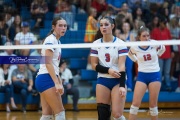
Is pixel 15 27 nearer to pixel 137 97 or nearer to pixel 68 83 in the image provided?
pixel 68 83

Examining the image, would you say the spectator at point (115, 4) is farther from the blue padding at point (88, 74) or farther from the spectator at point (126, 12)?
the blue padding at point (88, 74)

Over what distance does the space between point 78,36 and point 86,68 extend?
932mm

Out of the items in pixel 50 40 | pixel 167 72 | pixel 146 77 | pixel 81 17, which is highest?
pixel 81 17

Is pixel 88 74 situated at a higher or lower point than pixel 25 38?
lower

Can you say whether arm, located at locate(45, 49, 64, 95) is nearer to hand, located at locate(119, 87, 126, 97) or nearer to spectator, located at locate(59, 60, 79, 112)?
hand, located at locate(119, 87, 126, 97)

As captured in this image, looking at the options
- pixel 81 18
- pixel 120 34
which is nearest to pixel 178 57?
pixel 120 34

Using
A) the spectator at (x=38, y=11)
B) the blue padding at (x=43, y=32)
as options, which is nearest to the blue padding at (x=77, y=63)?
the blue padding at (x=43, y=32)

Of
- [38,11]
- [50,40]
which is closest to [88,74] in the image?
[38,11]

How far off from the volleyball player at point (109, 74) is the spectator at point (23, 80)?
5970 millimetres

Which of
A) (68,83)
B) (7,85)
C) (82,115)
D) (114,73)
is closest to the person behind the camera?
(114,73)

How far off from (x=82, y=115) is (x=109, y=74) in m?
5.38

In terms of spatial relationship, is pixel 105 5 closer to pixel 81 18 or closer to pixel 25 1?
pixel 81 18

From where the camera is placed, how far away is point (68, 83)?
14156 millimetres

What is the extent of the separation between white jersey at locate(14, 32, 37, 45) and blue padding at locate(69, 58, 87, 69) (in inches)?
59.8
